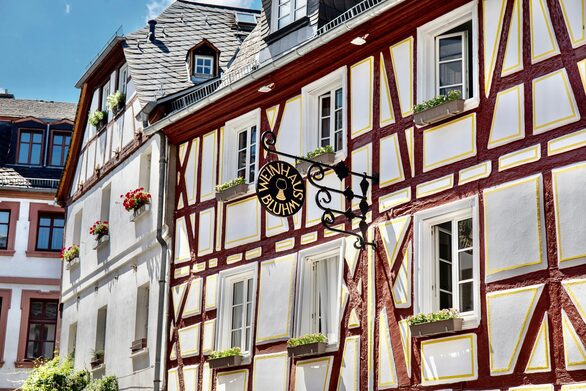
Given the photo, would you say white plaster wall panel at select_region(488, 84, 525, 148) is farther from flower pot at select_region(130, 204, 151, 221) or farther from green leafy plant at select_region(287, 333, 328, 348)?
flower pot at select_region(130, 204, 151, 221)

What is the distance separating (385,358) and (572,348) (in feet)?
10.1

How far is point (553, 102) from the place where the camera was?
41.9ft

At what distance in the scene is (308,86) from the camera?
56.6 ft

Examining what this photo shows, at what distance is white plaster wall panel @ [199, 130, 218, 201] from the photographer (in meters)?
19.5

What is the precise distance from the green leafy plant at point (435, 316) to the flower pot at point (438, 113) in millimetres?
2367

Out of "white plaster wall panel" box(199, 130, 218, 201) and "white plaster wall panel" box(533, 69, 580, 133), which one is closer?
"white plaster wall panel" box(533, 69, 580, 133)

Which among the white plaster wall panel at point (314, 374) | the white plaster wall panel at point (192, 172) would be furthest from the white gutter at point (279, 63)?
the white plaster wall panel at point (314, 374)

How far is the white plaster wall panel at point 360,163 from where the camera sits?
15531 mm

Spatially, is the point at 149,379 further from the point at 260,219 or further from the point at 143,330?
the point at 260,219

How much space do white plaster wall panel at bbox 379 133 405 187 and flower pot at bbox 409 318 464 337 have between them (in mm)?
2099

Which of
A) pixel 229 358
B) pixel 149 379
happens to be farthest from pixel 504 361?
pixel 149 379

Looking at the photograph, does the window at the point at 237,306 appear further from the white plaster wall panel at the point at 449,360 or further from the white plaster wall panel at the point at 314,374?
the white plaster wall panel at the point at 449,360

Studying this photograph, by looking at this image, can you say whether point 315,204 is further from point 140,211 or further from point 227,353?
point 140,211

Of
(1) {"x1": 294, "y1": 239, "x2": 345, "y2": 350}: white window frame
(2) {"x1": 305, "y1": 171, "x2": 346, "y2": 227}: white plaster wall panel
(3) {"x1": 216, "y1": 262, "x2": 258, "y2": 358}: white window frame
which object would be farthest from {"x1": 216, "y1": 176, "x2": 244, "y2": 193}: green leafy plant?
(1) {"x1": 294, "y1": 239, "x2": 345, "y2": 350}: white window frame
